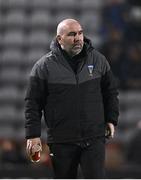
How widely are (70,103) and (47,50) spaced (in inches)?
255

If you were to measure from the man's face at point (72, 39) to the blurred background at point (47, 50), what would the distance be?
3.46 m

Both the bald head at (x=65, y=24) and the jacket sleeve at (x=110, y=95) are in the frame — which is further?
the jacket sleeve at (x=110, y=95)

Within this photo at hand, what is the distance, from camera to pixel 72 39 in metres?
4.27

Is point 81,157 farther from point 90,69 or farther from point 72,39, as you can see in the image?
point 72,39

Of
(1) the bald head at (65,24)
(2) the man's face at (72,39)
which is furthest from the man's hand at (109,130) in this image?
(1) the bald head at (65,24)

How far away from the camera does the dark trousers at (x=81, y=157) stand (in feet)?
14.0

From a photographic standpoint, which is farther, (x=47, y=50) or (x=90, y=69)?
(x=47, y=50)

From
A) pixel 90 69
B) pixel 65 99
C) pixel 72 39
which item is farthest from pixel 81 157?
pixel 72 39

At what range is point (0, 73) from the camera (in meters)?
10.7

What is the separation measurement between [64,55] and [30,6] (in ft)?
23.9

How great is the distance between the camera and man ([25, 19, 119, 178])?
4.25 meters

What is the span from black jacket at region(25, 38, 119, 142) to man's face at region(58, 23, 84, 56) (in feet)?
0.19

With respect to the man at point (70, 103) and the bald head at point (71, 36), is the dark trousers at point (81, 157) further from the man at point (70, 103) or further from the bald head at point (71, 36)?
the bald head at point (71, 36)

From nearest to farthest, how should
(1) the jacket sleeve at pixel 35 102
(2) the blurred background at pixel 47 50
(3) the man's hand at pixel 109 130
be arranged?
(1) the jacket sleeve at pixel 35 102
(3) the man's hand at pixel 109 130
(2) the blurred background at pixel 47 50
